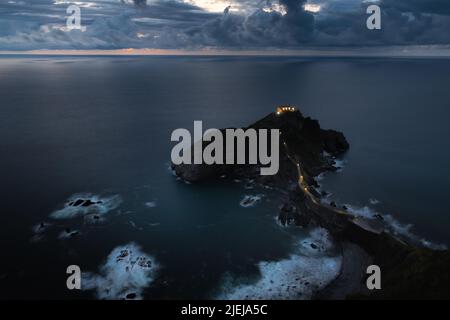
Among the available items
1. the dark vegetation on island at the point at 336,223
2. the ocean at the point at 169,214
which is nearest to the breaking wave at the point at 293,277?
the ocean at the point at 169,214

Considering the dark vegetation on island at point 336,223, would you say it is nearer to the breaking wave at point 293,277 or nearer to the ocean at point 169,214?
the breaking wave at point 293,277

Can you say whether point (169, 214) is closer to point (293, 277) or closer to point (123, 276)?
point (123, 276)

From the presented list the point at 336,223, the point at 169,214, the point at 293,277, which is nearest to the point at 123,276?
the point at 169,214

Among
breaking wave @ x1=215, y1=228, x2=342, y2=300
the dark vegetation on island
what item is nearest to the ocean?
breaking wave @ x1=215, y1=228, x2=342, y2=300

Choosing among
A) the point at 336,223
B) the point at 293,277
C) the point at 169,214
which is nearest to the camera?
the point at 293,277

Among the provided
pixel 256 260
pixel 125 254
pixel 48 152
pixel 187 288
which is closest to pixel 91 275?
pixel 125 254

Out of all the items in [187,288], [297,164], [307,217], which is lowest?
[187,288]

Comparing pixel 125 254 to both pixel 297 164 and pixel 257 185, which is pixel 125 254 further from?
pixel 297 164

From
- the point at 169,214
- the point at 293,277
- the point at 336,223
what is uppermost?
the point at 336,223
